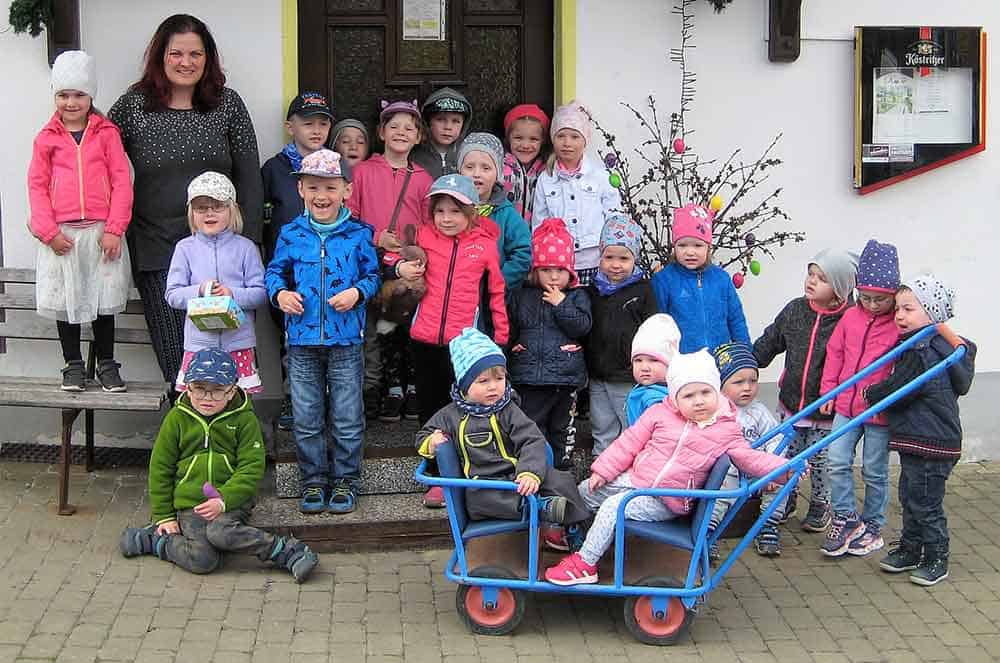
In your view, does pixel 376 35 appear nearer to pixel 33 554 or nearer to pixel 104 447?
pixel 104 447

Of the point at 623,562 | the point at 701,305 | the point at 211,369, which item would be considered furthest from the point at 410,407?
the point at 623,562

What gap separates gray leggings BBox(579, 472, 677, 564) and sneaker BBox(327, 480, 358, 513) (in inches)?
48.7

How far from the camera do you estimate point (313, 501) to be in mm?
6199

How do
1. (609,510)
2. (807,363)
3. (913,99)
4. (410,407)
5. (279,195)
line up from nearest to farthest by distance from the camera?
(609,510) → (807,363) → (279,195) → (410,407) → (913,99)

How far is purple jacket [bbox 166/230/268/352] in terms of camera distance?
247 inches

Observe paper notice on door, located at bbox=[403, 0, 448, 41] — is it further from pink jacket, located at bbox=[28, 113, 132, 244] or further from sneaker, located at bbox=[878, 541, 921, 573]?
sneaker, located at bbox=[878, 541, 921, 573]

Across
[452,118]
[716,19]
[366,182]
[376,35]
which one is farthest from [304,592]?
[716,19]

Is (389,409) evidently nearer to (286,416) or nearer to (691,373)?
(286,416)

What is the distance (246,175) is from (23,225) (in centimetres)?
131

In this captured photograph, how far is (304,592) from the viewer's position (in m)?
5.63

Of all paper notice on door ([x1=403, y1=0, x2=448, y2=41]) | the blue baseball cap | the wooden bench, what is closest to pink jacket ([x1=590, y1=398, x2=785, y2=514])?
the blue baseball cap

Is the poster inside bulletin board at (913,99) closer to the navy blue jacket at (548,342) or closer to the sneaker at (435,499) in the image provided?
the navy blue jacket at (548,342)

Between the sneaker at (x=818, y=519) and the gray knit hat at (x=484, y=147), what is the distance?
2198mm

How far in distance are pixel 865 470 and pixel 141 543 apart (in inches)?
125
